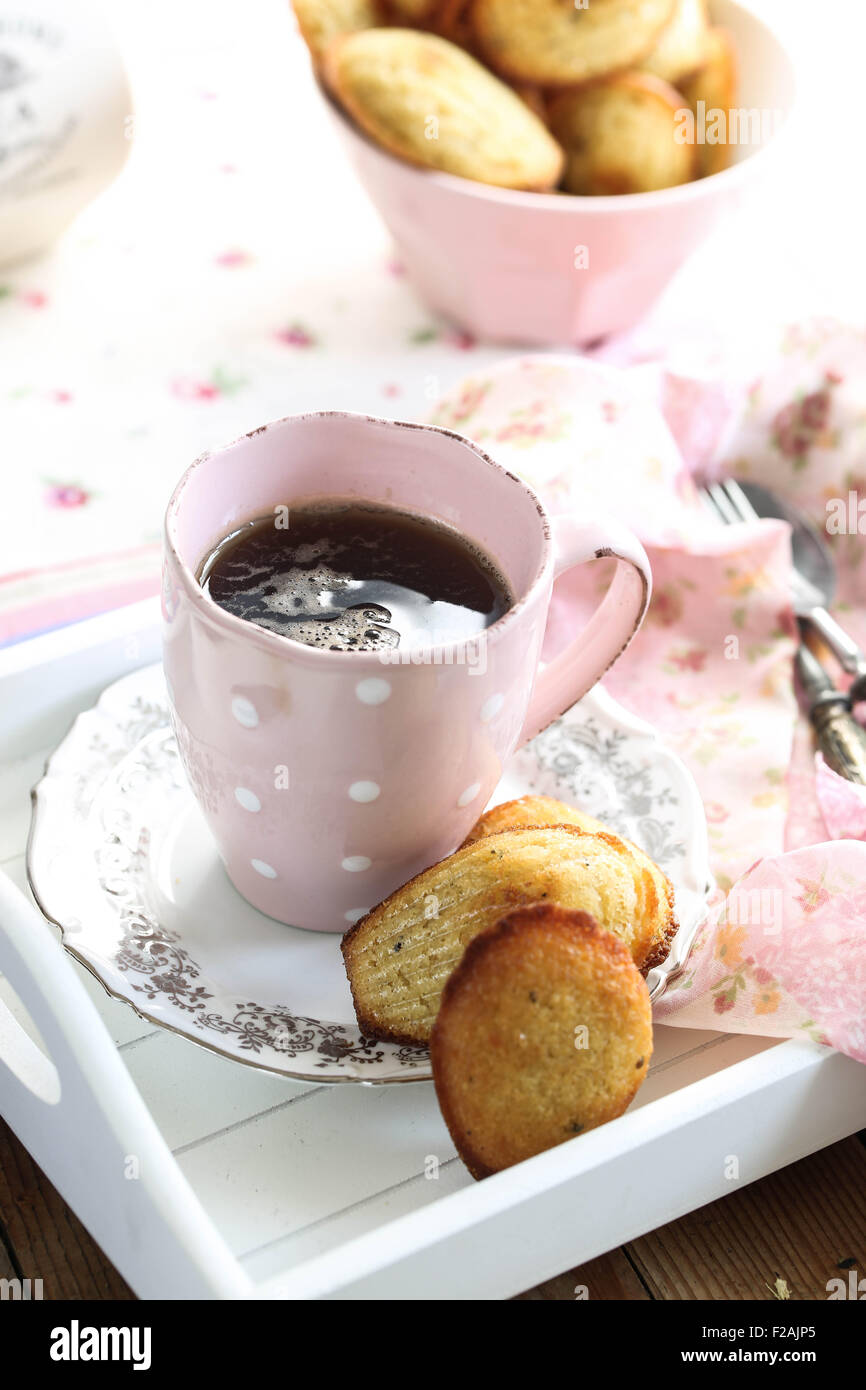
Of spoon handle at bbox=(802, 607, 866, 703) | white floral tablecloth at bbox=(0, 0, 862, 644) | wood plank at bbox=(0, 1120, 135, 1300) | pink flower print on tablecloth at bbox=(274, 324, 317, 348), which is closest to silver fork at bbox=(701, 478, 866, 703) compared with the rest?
spoon handle at bbox=(802, 607, 866, 703)

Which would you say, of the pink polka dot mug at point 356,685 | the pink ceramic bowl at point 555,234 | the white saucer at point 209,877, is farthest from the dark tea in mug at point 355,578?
the pink ceramic bowl at point 555,234

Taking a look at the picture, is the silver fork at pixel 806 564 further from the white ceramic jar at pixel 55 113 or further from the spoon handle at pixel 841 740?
the white ceramic jar at pixel 55 113

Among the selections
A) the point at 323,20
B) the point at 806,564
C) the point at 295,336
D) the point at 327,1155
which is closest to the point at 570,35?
the point at 323,20

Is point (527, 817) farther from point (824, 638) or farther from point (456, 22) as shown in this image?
point (456, 22)

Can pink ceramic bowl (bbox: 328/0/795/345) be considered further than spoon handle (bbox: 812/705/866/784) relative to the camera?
Yes

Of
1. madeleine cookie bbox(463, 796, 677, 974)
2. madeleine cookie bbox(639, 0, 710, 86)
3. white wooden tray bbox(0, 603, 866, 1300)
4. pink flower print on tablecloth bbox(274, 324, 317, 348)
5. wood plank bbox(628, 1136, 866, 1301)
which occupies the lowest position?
wood plank bbox(628, 1136, 866, 1301)

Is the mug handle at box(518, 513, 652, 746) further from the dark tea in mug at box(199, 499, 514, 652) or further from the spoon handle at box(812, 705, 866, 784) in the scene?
the spoon handle at box(812, 705, 866, 784)

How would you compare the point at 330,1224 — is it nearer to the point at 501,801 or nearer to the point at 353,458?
the point at 501,801
